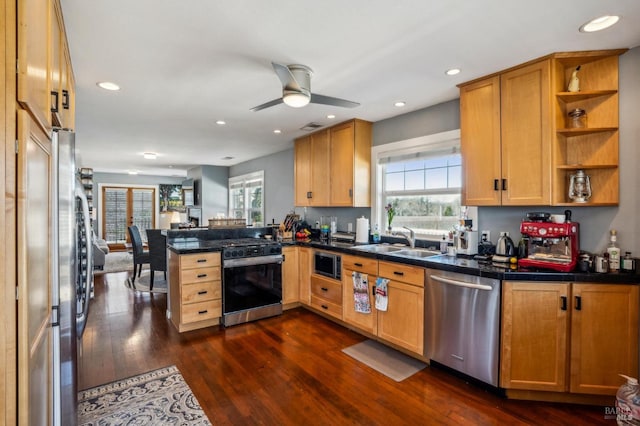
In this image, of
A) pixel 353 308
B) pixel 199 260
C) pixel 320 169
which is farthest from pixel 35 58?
pixel 320 169

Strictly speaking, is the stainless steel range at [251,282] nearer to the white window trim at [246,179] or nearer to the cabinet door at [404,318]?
the cabinet door at [404,318]

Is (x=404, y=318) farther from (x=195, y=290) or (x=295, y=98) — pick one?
(x=195, y=290)

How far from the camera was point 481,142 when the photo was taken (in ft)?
9.04

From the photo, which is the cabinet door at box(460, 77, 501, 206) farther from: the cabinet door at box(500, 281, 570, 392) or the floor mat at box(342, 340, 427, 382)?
the floor mat at box(342, 340, 427, 382)

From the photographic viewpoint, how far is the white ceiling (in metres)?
1.79

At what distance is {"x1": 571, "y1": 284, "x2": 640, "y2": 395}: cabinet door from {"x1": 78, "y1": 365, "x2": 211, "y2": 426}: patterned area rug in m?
2.51

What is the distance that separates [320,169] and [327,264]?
1.44 m

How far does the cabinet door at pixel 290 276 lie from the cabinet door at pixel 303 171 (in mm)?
984

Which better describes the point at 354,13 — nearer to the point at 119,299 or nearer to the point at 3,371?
the point at 3,371

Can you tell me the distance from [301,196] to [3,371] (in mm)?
Result: 4225

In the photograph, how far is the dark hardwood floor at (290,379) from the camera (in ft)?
6.83

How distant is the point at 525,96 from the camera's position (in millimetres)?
2479

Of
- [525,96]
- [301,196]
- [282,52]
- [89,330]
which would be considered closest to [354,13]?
[282,52]

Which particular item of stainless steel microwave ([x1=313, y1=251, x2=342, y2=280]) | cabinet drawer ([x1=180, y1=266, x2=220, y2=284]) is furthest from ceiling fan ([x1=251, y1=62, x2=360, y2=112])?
cabinet drawer ([x1=180, y1=266, x2=220, y2=284])
